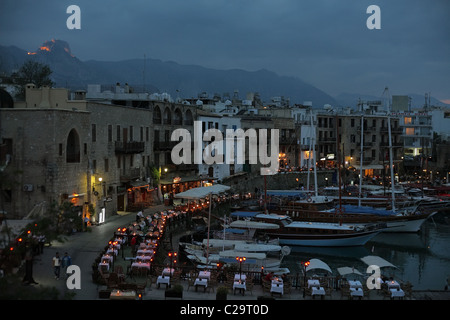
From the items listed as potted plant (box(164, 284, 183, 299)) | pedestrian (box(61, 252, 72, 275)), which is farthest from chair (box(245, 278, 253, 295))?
pedestrian (box(61, 252, 72, 275))

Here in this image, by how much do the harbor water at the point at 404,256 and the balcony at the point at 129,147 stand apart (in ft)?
52.5

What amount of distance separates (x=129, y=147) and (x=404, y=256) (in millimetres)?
24371

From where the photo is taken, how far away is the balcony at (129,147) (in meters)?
45.3

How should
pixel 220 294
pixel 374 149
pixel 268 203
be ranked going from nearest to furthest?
pixel 220 294, pixel 268 203, pixel 374 149

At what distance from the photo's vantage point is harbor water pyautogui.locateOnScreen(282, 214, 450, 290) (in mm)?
36025

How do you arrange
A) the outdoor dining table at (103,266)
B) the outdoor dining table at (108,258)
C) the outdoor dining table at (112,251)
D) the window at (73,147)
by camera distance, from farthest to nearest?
the window at (73,147) < the outdoor dining table at (112,251) < the outdoor dining table at (108,258) < the outdoor dining table at (103,266)

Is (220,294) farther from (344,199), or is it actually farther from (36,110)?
(344,199)

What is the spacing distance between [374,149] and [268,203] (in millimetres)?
44597

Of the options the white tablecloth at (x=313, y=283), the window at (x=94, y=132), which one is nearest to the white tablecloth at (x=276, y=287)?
the white tablecloth at (x=313, y=283)

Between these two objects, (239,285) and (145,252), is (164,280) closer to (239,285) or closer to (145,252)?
(239,285)

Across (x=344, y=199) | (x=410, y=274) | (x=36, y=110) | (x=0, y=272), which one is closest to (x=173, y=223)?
(x=36, y=110)

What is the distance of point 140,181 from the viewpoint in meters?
50.2

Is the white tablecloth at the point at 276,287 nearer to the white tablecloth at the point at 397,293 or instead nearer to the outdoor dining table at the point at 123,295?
the white tablecloth at the point at 397,293

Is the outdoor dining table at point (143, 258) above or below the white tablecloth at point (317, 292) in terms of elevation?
above
